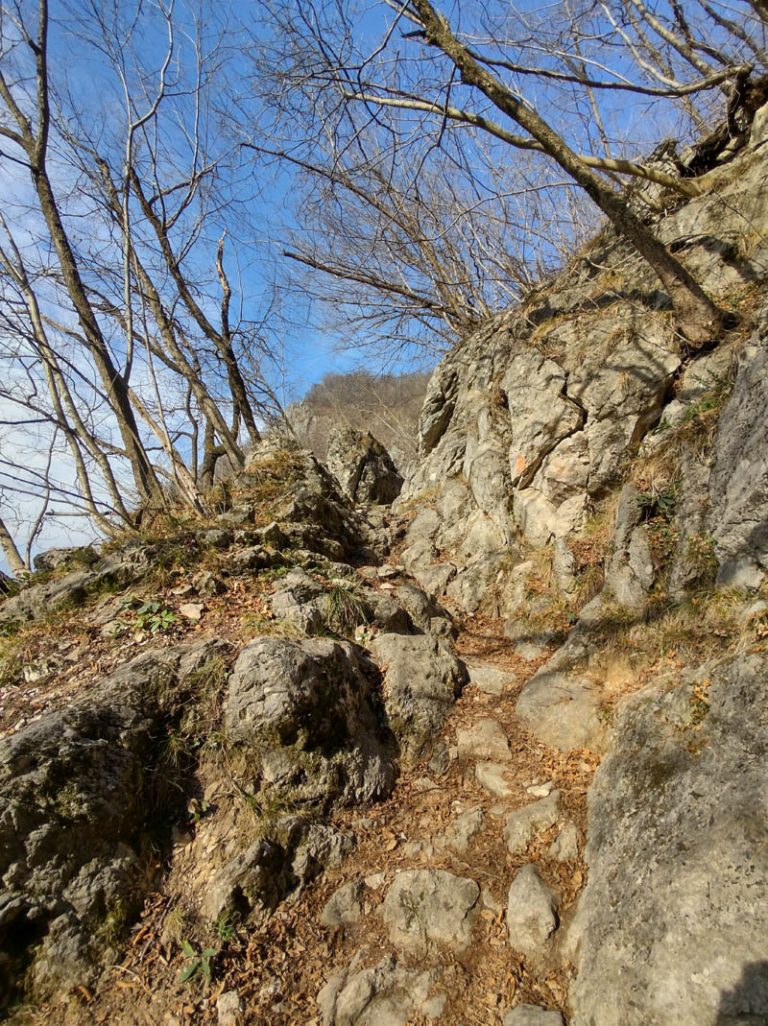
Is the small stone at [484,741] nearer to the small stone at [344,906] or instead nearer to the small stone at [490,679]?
the small stone at [490,679]

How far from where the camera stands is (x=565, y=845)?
9.82 feet

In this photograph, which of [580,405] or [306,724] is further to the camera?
[580,405]

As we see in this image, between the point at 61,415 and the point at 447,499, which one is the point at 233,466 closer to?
the point at 61,415

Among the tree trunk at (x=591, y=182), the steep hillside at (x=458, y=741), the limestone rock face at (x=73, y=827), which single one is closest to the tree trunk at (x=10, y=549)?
the steep hillside at (x=458, y=741)

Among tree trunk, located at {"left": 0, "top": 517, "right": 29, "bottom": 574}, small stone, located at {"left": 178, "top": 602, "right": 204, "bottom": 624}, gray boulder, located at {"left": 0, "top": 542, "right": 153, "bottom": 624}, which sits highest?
tree trunk, located at {"left": 0, "top": 517, "right": 29, "bottom": 574}

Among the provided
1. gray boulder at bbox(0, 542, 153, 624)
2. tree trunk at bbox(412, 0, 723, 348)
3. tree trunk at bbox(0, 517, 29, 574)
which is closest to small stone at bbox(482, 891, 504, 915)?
gray boulder at bbox(0, 542, 153, 624)

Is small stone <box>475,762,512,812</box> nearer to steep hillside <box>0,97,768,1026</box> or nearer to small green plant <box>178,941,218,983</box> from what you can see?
steep hillside <box>0,97,768,1026</box>

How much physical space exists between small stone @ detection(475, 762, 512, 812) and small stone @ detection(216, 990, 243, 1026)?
191 centimetres

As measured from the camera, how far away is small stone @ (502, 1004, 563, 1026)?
225 cm

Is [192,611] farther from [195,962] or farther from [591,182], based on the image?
[591,182]

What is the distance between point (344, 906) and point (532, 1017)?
1.16 metres

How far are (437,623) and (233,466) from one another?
19.1 ft

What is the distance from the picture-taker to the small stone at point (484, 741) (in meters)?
3.85

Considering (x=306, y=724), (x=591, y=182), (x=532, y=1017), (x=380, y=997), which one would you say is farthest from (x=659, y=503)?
(x=380, y=997)
